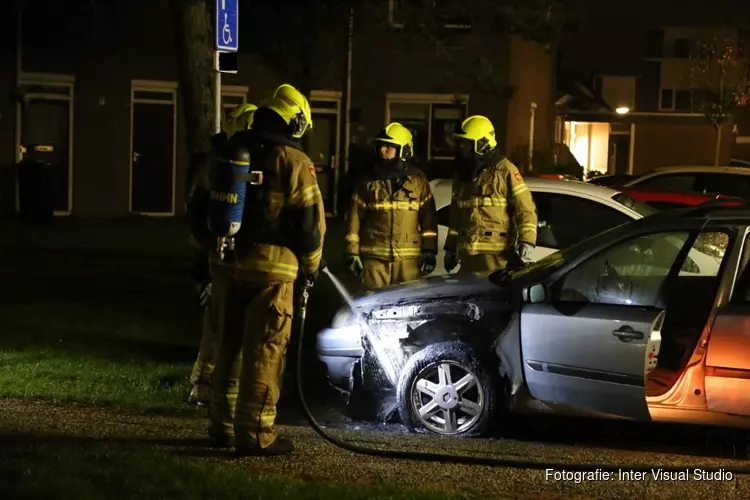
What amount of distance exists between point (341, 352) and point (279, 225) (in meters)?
1.86

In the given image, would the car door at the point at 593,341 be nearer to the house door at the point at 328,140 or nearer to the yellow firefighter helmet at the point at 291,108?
the yellow firefighter helmet at the point at 291,108

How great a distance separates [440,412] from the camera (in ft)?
23.4

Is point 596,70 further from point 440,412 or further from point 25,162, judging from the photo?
point 440,412

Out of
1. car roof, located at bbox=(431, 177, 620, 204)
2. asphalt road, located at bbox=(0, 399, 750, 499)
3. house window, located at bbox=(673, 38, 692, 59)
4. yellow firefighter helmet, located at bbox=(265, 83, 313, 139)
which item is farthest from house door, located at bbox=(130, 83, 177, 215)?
house window, located at bbox=(673, 38, 692, 59)

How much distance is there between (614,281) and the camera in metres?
7.33

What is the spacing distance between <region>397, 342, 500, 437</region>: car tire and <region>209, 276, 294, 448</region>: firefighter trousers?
1.24 metres

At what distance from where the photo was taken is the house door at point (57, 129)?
2297cm

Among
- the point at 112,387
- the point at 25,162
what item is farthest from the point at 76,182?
the point at 112,387

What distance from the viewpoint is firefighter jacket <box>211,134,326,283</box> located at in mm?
6012

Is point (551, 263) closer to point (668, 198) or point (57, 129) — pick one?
point (668, 198)

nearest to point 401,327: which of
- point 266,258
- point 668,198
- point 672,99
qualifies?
point 266,258

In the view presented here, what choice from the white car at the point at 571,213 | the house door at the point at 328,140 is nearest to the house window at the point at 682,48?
the house door at the point at 328,140

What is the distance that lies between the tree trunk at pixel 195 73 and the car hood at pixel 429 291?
293 cm

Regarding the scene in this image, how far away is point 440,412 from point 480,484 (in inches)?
54.4
